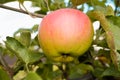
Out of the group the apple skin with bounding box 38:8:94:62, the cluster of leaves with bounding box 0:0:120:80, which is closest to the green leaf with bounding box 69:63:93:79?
the cluster of leaves with bounding box 0:0:120:80

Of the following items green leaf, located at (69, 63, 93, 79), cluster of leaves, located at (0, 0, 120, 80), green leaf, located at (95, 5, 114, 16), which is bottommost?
green leaf, located at (69, 63, 93, 79)

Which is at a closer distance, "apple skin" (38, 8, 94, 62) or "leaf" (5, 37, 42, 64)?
"apple skin" (38, 8, 94, 62)

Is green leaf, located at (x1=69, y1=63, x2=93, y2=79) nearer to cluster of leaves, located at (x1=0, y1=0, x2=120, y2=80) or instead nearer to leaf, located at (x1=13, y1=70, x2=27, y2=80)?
cluster of leaves, located at (x1=0, y1=0, x2=120, y2=80)

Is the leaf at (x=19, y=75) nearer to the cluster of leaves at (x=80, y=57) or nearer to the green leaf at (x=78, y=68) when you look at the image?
the cluster of leaves at (x=80, y=57)

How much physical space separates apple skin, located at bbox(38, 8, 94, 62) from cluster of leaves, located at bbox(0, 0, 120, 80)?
0.05 m

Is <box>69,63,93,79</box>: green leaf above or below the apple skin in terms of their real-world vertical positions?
below

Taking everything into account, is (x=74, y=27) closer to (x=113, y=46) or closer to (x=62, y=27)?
(x=62, y=27)

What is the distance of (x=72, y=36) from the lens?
85 centimetres

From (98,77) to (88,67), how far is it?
6 centimetres

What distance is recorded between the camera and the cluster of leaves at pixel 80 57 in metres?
0.83

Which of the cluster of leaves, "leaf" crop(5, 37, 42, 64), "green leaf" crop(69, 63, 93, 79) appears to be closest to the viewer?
the cluster of leaves

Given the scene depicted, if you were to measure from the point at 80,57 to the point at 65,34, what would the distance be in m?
0.38

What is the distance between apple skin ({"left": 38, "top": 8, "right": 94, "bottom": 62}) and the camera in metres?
0.84

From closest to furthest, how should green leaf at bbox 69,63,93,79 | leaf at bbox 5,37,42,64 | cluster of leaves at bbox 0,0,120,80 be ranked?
cluster of leaves at bbox 0,0,120,80 < leaf at bbox 5,37,42,64 < green leaf at bbox 69,63,93,79
